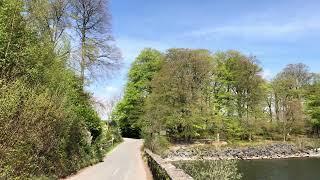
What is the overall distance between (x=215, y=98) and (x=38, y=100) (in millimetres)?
49997

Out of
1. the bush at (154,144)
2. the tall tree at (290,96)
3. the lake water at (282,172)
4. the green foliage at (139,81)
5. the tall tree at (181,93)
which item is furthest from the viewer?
the green foliage at (139,81)

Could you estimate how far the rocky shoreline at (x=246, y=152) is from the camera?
51.6 m

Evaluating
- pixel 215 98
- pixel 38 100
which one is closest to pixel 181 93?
pixel 215 98

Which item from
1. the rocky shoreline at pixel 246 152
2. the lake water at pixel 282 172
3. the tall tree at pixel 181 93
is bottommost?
the lake water at pixel 282 172

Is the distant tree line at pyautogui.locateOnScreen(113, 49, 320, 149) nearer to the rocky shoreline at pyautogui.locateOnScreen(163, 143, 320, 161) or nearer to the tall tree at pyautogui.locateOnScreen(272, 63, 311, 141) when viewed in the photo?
the tall tree at pyautogui.locateOnScreen(272, 63, 311, 141)

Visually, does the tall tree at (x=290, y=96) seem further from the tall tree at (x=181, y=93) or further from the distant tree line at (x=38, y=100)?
the distant tree line at (x=38, y=100)

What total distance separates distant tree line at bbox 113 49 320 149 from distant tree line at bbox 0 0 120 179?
16135mm

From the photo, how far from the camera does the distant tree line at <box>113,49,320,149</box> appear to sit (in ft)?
180

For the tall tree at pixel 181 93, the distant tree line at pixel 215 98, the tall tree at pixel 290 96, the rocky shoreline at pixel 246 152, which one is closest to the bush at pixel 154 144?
the distant tree line at pixel 215 98

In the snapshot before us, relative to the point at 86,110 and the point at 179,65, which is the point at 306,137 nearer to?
the point at 179,65

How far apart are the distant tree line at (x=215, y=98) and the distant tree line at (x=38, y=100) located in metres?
16.1

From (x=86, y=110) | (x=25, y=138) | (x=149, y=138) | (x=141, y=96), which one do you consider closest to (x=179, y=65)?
(x=149, y=138)

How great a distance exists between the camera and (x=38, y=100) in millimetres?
15203

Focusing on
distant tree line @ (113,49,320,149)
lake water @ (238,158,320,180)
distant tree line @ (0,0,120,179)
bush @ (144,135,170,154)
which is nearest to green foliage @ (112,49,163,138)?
distant tree line @ (113,49,320,149)
